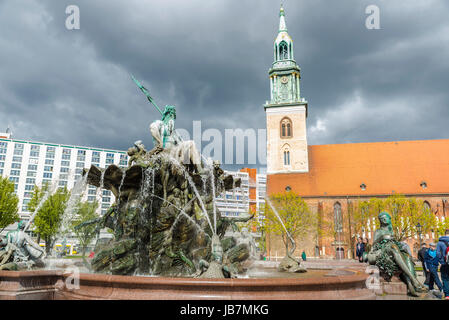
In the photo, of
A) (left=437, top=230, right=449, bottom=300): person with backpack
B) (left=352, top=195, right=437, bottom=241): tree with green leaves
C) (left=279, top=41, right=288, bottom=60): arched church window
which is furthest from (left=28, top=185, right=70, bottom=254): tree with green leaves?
(left=279, top=41, right=288, bottom=60): arched church window

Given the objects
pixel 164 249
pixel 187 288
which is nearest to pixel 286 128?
pixel 164 249

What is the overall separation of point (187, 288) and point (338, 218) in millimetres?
40046

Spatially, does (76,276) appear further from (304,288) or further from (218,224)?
(218,224)

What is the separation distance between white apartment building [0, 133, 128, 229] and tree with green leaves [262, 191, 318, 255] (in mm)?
47218

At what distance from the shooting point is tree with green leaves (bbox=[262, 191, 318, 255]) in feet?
122

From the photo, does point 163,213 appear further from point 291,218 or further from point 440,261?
point 291,218

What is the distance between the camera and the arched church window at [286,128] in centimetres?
4726

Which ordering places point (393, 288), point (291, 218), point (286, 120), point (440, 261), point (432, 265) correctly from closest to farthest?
point (393, 288)
point (440, 261)
point (432, 265)
point (291, 218)
point (286, 120)

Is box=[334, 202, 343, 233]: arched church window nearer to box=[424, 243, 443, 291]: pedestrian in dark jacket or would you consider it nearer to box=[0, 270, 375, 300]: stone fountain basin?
box=[424, 243, 443, 291]: pedestrian in dark jacket

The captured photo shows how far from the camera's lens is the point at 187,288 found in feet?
14.5

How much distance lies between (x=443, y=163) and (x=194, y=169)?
145 ft

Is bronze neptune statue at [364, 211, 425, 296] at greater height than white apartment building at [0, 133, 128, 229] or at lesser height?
lesser

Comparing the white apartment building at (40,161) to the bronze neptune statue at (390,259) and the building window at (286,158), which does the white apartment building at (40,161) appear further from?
the bronze neptune statue at (390,259)

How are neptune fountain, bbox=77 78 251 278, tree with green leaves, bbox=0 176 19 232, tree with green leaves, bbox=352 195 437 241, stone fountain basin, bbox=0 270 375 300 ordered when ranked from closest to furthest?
stone fountain basin, bbox=0 270 375 300, neptune fountain, bbox=77 78 251 278, tree with green leaves, bbox=0 176 19 232, tree with green leaves, bbox=352 195 437 241
